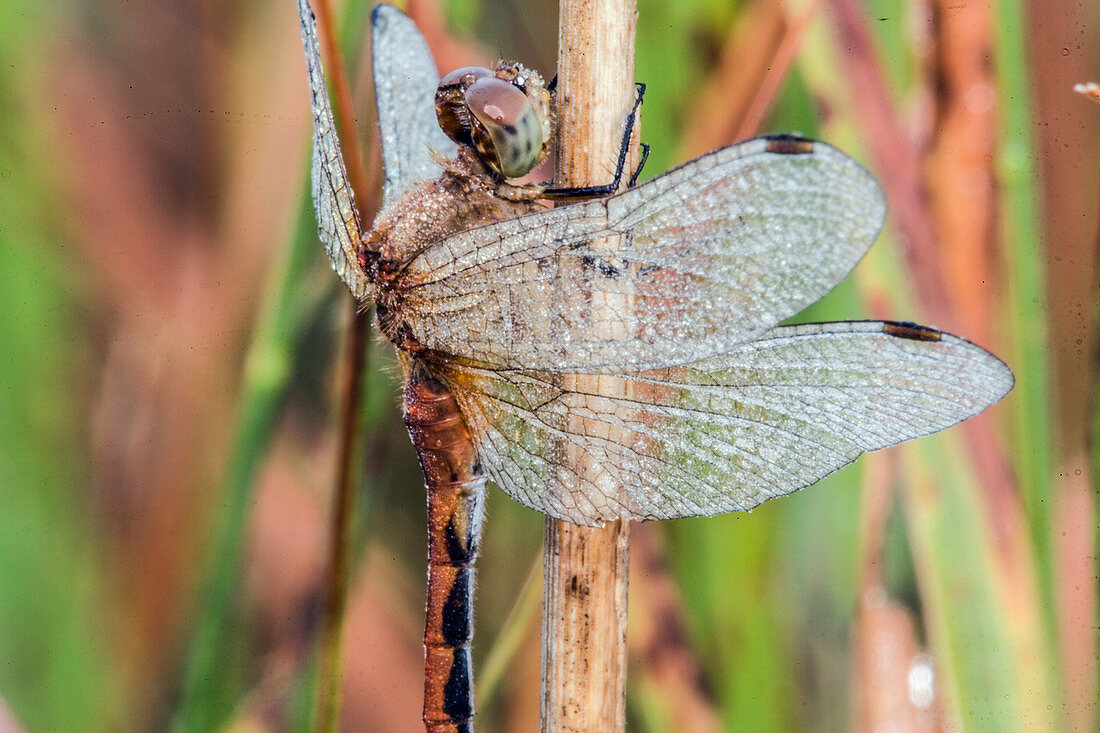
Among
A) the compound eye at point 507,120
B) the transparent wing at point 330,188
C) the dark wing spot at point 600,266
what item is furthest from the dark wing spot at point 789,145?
the transparent wing at point 330,188

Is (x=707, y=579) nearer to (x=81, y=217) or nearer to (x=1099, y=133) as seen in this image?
(x=1099, y=133)

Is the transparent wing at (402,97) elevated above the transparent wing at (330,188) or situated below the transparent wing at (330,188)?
above

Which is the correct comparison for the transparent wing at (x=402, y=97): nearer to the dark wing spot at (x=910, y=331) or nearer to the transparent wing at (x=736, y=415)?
the transparent wing at (x=736, y=415)

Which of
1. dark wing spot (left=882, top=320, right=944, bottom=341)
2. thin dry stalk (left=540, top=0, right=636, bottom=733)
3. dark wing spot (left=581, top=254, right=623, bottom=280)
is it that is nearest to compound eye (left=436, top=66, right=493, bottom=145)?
thin dry stalk (left=540, top=0, right=636, bottom=733)

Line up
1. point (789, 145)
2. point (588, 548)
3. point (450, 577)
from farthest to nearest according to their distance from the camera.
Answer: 1. point (450, 577)
2. point (588, 548)
3. point (789, 145)

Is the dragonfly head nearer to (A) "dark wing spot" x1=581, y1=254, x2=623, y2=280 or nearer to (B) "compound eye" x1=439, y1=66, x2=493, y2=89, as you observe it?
(B) "compound eye" x1=439, y1=66, x2=493, y2=89

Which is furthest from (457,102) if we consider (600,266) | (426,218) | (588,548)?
(588,548)

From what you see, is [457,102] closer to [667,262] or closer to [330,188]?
[330,188]
